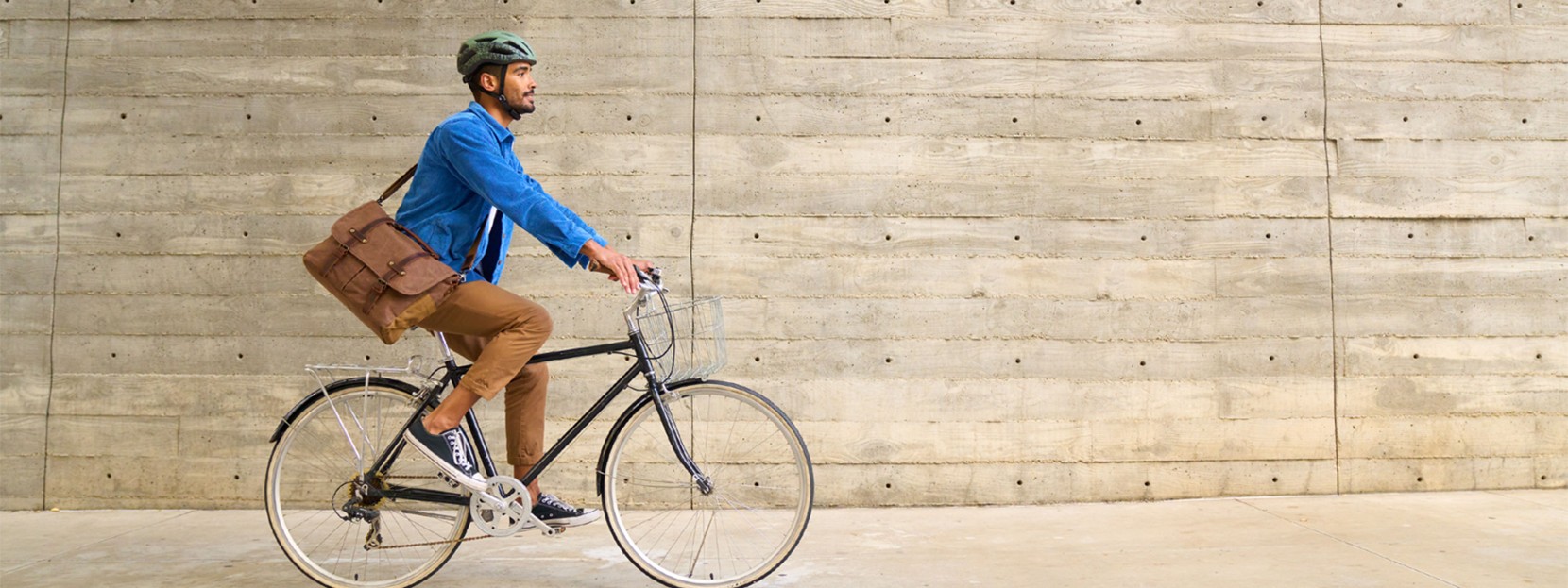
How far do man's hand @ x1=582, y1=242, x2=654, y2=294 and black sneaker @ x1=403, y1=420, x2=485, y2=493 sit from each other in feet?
2.31

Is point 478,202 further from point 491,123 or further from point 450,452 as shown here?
point 450,452

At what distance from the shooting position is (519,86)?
127 inches

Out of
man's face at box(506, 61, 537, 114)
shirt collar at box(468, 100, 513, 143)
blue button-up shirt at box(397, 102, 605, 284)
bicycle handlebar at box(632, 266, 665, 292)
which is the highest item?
man's face at box(506, 61, 537, 114)

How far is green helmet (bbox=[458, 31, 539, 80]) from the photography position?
3.17 m

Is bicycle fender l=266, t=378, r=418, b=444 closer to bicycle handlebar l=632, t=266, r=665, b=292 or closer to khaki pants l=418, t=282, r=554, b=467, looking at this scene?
khaki pants l=418, t=282, r=554, b=467

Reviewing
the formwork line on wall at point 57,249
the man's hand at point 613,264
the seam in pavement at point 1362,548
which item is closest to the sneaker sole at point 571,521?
the man's hand at point 613,264

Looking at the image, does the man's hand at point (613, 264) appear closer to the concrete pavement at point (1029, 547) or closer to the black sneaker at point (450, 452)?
the black sneaker at point (450, 452)

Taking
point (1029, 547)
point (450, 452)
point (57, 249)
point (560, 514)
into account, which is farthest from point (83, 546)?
point (1029, 547)

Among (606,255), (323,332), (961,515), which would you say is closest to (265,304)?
(323,332)

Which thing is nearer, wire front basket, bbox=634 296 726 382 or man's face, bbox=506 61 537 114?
wire front basket, bbox=634 296 726 382

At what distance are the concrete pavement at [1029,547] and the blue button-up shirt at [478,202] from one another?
106 centimetres

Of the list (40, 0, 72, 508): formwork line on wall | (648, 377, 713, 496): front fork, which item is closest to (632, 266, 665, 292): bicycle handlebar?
(648, 377, 713, 496): front fork

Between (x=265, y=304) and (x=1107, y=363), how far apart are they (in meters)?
3.52

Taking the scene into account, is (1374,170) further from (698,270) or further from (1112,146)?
(698,270)
